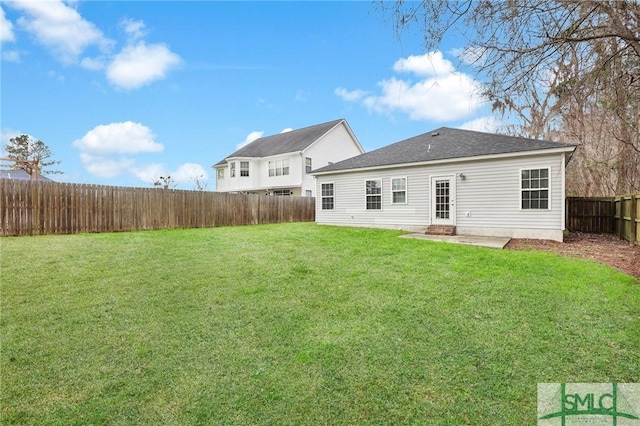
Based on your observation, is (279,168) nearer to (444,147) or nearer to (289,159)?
(289,159)

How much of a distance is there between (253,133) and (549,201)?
2810 centimetres

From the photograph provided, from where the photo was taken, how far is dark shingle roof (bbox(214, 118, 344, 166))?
24.4 m

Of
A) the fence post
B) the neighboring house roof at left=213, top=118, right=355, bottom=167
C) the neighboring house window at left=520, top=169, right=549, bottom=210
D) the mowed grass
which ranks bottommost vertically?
the mowed grass

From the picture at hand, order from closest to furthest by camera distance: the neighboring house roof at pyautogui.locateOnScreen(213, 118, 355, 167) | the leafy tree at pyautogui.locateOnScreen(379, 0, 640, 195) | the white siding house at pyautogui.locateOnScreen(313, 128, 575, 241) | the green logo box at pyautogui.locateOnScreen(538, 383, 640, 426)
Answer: the green logo box at pyautogui.locateOnScreen(538, 383, 640, 426)
the leafy tree at pyautogui.locateOnScreen(379, 0, 640, 195)
the white siding house at pyautogui.locateOnScreen(313, 128, 575, 241)
the neighboring house roof at pyautogui.locateOnScreen(213, 118, 355, 167)

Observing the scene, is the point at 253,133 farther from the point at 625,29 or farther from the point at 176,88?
the point at 625,29

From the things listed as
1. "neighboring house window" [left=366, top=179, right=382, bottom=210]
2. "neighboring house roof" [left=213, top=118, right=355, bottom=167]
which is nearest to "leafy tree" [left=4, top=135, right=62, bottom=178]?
"neighboring house roof" [left=213, top=118, right=355, bottom=167]

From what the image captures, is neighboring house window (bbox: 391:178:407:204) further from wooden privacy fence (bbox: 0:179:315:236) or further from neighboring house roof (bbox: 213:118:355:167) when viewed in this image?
neighboring house roof (bbox: 213:118:355:167)

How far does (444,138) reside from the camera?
1402cm

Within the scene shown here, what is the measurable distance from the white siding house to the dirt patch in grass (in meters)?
0.74

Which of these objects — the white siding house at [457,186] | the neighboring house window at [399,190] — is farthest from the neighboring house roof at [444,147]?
the neighboring house window at [399,190]

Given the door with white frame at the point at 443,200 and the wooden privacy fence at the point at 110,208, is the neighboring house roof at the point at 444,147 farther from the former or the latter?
the wooden privacy fence at the point at 110,208

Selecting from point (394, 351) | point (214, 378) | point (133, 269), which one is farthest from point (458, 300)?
point (133, 269)

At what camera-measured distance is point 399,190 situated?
13.2 m

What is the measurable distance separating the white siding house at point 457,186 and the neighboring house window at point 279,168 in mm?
8925
